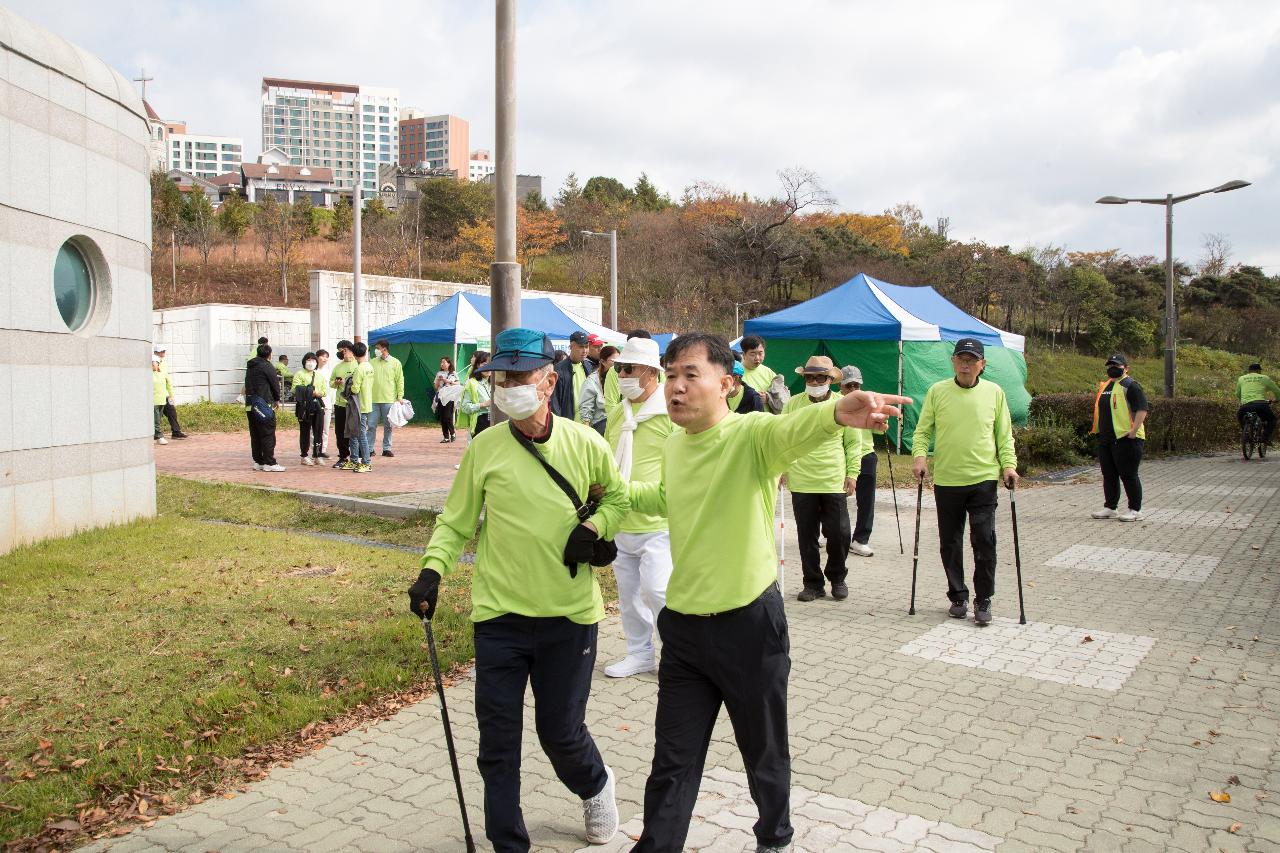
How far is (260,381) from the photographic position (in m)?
14.0

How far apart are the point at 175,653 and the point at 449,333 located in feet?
62.6

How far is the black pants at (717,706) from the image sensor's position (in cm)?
314

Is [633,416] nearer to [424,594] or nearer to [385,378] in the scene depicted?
[424,594]

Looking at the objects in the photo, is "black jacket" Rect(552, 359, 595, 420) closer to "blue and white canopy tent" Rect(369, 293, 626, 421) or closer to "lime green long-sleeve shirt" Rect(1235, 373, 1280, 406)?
"blue and white canopy tent" Rect(369, 293, 626, 421)

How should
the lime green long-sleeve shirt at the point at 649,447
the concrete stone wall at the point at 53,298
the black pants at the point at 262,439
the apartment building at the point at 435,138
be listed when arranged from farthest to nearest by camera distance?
the apartment building at the point at 435,138, the black pants at the point at 262,439, the concrete stone wall at the point at 53,298, the lime green long-sleeve shirt at the point at 649,447

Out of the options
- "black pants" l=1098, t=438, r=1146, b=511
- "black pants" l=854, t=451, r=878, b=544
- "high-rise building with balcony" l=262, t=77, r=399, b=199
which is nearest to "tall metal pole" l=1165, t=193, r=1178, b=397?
"black pants" l=1098, t=438, r=1146, b=511

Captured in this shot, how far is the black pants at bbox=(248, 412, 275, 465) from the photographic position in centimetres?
1445

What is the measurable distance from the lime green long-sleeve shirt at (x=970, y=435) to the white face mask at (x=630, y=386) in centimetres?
251

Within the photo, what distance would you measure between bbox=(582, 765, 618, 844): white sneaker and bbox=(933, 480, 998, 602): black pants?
3976 millimetres

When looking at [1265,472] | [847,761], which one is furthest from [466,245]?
[847,761]

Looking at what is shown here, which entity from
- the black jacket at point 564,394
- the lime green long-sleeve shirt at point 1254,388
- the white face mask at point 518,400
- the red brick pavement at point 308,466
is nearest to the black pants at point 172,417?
the red brick pavement at point 308,466

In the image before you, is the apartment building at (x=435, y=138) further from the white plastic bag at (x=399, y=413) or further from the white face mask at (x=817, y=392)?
the white face mask at (x=817, y=392)

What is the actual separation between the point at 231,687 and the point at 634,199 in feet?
203

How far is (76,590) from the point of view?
7062 mm
